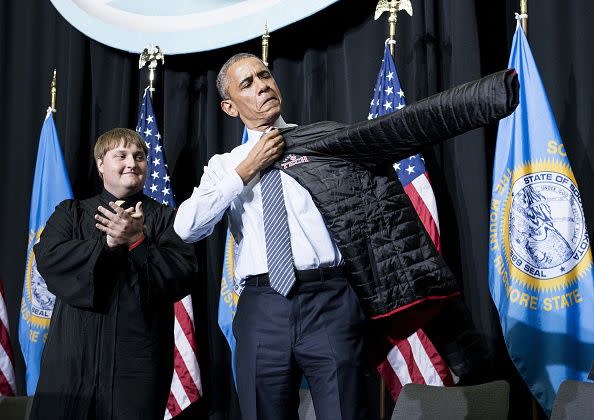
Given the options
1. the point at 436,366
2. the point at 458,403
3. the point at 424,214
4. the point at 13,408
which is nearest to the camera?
the point at 458,403

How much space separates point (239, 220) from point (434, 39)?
1936 mm

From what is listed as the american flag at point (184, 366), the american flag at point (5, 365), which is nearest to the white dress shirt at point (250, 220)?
the american flag at point (184, 366)

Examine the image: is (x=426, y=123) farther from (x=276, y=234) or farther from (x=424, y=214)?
(x=424, y=214)

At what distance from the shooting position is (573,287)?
303cm

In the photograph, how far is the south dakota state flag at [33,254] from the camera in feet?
14.2

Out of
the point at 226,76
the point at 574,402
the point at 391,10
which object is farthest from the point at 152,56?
the point at 574,402

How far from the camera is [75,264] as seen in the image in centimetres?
254

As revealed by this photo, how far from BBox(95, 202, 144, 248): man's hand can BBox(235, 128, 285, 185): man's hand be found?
44 centimetres

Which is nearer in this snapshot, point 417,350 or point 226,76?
point 226,76

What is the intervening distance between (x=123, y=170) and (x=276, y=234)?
2.94ft

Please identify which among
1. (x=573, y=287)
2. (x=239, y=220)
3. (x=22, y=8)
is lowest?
(x=573, y=287)

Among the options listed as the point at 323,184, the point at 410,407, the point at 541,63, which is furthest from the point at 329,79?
the point at 323,184

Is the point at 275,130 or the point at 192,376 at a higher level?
the point at 275,130

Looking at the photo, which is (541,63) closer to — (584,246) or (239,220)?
(584,246)
